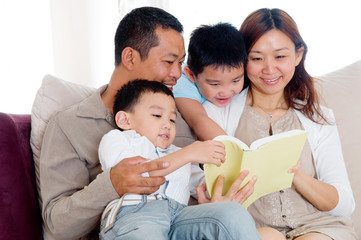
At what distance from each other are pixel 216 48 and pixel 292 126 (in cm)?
47

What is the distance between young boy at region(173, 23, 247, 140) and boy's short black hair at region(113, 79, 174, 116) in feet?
0.75

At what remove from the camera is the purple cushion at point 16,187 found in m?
1.51

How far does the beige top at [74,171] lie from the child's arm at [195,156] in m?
0.20

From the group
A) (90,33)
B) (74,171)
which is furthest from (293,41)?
(90,33)

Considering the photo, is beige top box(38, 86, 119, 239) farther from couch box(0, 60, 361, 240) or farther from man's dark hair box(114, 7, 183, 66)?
man's dark hair box(114, 7, 183, 66)

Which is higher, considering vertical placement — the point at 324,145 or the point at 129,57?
the point at 129,57

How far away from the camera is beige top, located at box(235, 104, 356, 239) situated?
5.38ft

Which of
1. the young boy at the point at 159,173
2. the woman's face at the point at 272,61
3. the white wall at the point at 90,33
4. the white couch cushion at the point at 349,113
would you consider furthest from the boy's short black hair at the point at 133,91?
the white wall at the point at 90,33

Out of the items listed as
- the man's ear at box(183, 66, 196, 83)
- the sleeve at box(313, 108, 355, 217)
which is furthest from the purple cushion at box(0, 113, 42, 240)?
the sleeve at box(313, 108, 355, 217)

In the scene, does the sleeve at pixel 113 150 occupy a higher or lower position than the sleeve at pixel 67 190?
higher

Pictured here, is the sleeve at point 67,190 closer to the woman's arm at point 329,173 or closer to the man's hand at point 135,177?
the man's hand at point 135,177

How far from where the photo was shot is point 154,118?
1.54 meters

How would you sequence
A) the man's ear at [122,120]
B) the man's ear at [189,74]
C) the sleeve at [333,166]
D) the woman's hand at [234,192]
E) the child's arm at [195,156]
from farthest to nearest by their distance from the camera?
the man's ear at [189,74]
the sleeve at [333,166]
the man's ear at [122,120]
the woman's hand at [234,192]
the child's arm at [195,156]

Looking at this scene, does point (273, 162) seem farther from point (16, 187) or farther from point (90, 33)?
point (90, 33)
